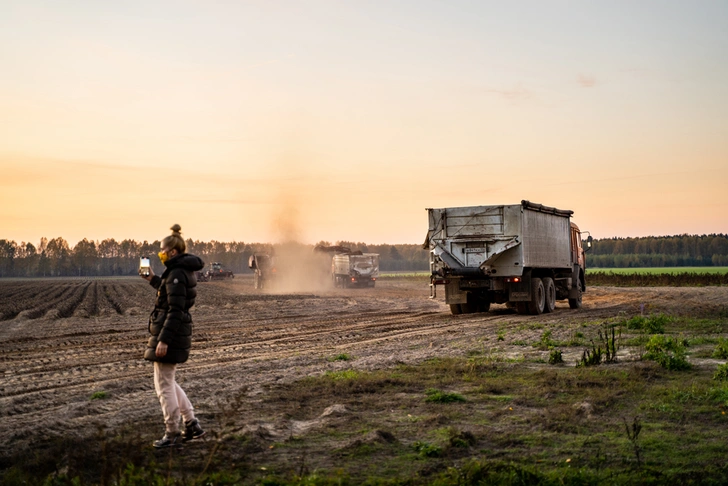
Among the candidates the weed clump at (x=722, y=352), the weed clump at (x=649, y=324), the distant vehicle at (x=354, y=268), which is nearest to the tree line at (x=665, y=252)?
the distant vehicle at (x=354, y=268)

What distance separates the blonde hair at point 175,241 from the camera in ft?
23.7

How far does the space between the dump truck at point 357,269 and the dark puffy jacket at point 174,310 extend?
49.9 metres

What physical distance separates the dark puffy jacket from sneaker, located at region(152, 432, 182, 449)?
2.44ft

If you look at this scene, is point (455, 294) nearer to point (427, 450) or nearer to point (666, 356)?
point (666, 356)

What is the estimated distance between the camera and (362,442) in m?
7.45

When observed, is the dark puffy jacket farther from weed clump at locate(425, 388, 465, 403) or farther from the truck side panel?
the truck side panel

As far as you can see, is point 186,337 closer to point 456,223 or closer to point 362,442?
point 362,442

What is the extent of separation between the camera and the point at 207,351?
16141mm

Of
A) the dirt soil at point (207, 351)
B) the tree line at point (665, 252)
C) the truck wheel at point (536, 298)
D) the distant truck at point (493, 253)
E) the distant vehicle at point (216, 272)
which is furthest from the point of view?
the tree line at point (665, 252)

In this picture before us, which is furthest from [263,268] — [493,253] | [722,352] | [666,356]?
[666,356]

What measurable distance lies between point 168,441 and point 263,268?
176 feet

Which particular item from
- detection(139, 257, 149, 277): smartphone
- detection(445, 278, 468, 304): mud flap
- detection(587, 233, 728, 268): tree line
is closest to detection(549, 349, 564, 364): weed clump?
detection(139, 257, 149, 277): smartphone

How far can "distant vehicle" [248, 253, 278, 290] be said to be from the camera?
2373 inches

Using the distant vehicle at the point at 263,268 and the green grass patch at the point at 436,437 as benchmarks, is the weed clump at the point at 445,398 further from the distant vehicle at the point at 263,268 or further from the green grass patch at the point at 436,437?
the distant vehicle at the point at 263,268
